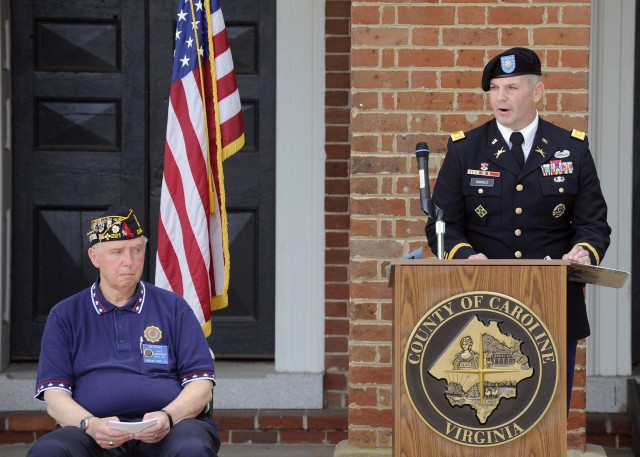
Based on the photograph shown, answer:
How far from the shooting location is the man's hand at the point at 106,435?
13.9ft

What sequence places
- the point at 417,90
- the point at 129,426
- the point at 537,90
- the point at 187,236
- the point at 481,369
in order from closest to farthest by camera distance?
the point at 481,369, the point at 129,426, the point at 537,90, the point at 187,236, the point at 417,90

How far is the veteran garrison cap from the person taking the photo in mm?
4492

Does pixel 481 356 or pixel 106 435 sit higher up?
pixel 481 356

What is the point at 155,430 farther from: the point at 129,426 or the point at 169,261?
the point at 169,261

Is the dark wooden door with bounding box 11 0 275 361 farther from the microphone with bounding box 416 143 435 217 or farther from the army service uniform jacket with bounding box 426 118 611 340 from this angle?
the microphone with bounding box 416 143 435 217

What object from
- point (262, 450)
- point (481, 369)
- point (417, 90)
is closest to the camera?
point (481, 369)

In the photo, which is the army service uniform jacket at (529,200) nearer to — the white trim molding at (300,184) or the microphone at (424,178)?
the microphone at (424,178)

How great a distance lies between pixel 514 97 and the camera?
14.5 ft

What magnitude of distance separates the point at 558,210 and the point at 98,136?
314 centimetres

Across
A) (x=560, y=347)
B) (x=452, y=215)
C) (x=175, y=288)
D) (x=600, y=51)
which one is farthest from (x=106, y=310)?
(x=600, y=51)

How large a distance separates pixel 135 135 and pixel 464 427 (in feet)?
10.9

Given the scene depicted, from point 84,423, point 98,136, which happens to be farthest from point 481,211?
point 98,136

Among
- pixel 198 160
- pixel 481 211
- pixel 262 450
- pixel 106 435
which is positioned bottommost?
pixel 262 450

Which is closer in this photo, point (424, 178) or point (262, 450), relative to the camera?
point (424, 178)
